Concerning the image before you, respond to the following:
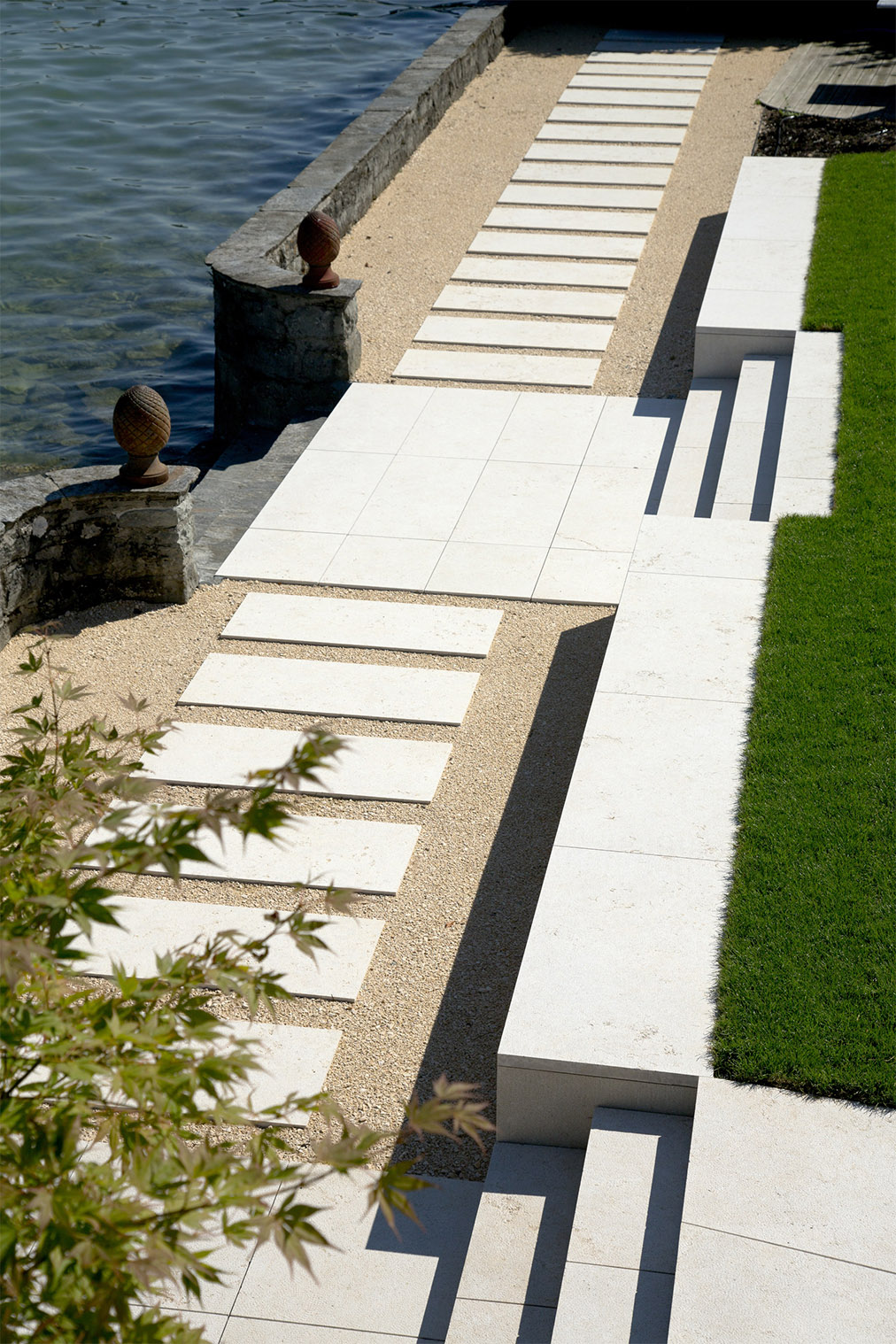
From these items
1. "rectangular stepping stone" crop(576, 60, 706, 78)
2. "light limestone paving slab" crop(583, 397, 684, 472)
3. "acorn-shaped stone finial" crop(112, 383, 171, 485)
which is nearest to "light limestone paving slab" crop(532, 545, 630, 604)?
"light limestone paving slab" crop(583, 397, 684, 472)

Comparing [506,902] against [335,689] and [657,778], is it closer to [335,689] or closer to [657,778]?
[657,778]

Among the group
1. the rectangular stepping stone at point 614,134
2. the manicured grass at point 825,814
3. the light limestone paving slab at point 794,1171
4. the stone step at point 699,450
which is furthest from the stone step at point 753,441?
the rectangular stepping stone at point 614,134

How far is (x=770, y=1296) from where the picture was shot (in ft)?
11.7

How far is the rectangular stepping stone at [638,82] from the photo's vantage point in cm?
1662

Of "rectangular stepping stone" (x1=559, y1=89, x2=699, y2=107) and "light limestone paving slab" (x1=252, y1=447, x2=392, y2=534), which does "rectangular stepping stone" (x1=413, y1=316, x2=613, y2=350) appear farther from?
"rectangular stepping stone" (x1=559, y1=89, x2=699, y2=107)

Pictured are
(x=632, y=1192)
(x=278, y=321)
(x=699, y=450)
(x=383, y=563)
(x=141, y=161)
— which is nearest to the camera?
(x=632, y=1192)

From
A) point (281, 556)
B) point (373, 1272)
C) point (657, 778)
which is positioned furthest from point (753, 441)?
point (373, 1272)

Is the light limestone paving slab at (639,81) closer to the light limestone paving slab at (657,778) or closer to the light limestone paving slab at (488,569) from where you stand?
the light limestone paving slab at (488,569)

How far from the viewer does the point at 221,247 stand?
10414 mm

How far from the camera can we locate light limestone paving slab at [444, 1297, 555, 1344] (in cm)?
385

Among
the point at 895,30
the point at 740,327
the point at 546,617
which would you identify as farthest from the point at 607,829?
the point at 895,30

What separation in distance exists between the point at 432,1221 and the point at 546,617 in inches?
152

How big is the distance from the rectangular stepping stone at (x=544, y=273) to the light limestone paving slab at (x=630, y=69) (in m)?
6.20

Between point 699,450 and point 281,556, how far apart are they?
2.99 m
